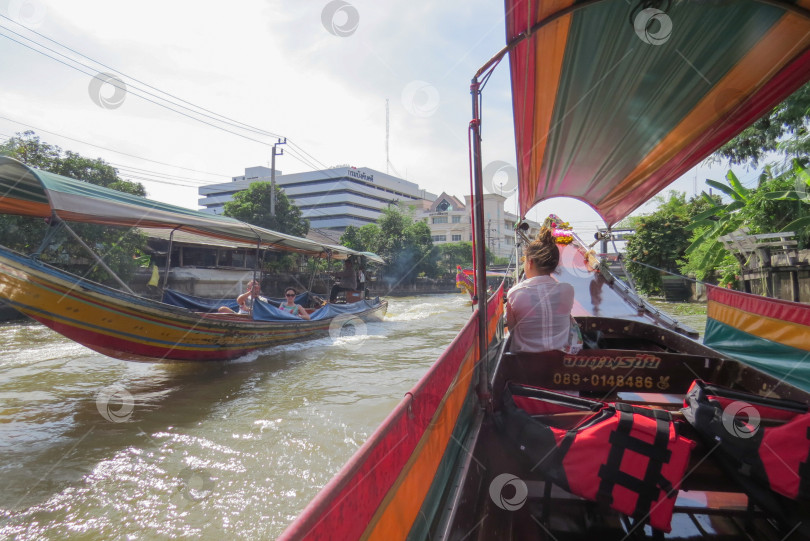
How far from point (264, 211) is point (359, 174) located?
41.3m

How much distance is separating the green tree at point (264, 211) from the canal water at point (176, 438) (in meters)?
15.5

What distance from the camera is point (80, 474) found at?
318 centimetres

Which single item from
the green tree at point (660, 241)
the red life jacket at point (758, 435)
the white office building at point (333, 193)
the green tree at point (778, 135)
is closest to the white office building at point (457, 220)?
the white office building at point (333, 193)

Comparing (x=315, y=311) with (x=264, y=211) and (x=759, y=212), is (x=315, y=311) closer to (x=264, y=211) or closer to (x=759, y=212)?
(x=759, y=212)

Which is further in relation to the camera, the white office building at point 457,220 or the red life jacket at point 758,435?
the white office building at point 457,220

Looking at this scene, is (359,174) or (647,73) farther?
(359,174)

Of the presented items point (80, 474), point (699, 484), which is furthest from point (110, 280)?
point (699, 484)

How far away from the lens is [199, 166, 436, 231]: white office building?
196 feet

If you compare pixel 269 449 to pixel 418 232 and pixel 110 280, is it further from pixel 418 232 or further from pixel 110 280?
pixel 418 232

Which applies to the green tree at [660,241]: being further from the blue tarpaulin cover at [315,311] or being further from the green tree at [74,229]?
the green tree at [74,229]

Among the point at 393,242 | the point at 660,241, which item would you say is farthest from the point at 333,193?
the point at 660,241

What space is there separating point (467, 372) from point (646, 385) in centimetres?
106

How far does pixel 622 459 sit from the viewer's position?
142 cm

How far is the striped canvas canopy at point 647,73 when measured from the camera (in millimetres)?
2002
